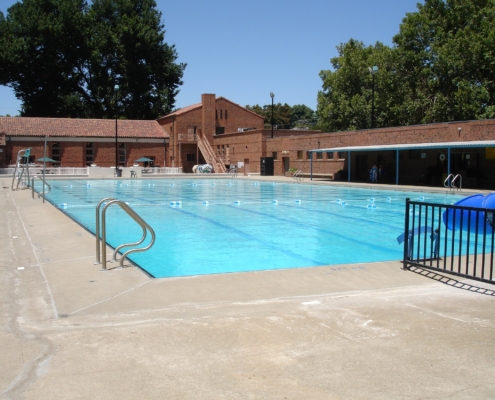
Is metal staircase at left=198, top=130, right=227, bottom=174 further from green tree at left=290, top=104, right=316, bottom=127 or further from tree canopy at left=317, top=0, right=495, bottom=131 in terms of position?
green tree at left=290, top=104, right=316, bottom=127

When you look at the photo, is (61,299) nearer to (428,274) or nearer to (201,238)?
(428,274)

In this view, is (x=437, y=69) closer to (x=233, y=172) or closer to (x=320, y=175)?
(x=320, y=175)

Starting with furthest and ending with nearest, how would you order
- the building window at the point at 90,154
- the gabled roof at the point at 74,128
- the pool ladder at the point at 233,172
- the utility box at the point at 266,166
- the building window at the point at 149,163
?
the building window at the point at 149,163, the building window at the point at 90,154, the gabled roof at the point at 74,128, the utility box at the point at 266,166, the pool ladder at the point at 233,172

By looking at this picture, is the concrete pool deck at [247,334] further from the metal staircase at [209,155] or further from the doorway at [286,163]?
the metal staircase at [209,155]

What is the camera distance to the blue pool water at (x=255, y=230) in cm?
1030

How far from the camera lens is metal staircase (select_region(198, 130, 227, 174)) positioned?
57.2 meters

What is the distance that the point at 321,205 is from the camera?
2148cm

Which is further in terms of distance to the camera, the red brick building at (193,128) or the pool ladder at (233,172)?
the red brick building at (193,128)

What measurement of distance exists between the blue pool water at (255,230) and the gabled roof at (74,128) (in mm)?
33517

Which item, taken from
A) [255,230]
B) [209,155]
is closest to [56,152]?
[209,155]

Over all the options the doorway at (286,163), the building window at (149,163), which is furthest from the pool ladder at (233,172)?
the building window at (149,163)

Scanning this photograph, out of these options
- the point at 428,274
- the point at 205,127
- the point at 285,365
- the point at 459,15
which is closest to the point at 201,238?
the point at 428,274

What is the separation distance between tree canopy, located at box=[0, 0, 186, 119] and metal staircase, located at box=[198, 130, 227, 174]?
1218 cm

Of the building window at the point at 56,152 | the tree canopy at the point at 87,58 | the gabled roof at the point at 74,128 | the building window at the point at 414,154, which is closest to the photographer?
the building window at the point at 414,154
